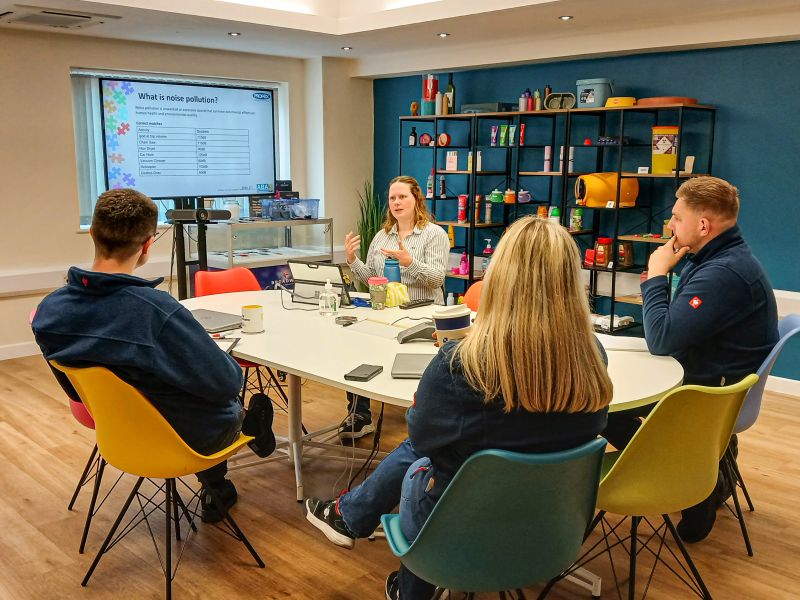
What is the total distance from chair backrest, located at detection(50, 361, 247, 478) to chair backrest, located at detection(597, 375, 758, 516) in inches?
50.4

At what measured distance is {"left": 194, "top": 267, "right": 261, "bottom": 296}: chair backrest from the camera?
13.0ft

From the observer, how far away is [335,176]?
7004mm

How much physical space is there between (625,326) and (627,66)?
1851 millimetres

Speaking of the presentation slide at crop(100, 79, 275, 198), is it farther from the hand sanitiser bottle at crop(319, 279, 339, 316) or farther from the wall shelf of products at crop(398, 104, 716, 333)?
the hand sanitiser bottle at crop(319, 279, 339, 316)

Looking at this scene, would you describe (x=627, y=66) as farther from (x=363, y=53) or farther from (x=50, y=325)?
(x=50, y=325)

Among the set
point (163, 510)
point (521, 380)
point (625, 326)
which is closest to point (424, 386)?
point (521, 380)

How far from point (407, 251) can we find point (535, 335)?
244cm

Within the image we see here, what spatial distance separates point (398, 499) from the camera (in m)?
2.24

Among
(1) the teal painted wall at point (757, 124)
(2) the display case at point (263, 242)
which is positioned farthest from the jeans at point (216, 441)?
(1) the teal painted wall at point (757, 124)

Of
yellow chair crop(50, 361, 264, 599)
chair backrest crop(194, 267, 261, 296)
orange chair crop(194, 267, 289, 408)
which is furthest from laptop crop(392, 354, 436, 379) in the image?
chair backrest crop(194, 267, 261, 296)

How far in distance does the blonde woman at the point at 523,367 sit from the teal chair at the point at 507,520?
0.08 metres

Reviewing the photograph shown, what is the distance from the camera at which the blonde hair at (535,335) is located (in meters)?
1.57

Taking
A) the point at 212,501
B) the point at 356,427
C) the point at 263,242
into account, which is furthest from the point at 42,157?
the point at 212,501

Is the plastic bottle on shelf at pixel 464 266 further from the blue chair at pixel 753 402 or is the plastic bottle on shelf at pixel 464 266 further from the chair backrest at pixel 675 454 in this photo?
the chair backrest at pixel 675 454
